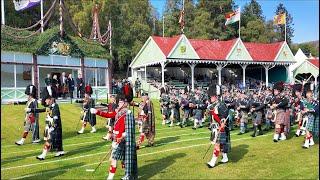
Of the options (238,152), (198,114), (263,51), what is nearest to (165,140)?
(238,152)

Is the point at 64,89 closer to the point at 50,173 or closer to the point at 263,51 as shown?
the point at 50,173

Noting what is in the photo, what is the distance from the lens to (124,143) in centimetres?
913

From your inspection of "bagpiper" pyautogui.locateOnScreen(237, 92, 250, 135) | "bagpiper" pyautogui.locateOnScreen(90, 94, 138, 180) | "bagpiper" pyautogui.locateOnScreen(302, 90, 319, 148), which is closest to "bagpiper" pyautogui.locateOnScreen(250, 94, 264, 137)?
"bagpiper" pyautogui.locateOnScreen(237, 92, 250, 135)

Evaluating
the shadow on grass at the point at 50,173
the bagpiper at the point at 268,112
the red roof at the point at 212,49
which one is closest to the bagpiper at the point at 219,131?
the shadow on grass at the point at 50,173

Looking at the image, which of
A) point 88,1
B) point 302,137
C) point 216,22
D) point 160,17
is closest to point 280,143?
point 302,137

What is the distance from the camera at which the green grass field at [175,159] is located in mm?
9750

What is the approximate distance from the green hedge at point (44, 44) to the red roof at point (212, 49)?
10481 millimetres

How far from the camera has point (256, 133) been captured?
1645cm

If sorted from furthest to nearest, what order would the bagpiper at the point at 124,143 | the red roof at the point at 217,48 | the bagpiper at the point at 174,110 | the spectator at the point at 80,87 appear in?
the red roof at the point at 217,48
the spectator at the point at 80,87
the bagpiper at the point at 174,110
the bagpiper at the point at 124,143

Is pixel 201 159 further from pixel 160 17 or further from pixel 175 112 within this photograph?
pixel 160 17

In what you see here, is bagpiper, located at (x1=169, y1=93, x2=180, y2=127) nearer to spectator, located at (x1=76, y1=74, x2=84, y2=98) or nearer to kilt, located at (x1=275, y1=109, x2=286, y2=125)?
kilt, located at (x1=275, y1=109, x2=286, y2=125)

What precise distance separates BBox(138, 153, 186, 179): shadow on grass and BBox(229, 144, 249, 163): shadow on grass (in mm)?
1456

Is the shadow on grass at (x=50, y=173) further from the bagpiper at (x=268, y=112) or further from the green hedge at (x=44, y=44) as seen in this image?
the green hedge at (x=44, y=44)

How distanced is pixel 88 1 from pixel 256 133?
31.5m
